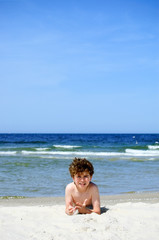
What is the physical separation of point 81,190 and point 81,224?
2.56ft

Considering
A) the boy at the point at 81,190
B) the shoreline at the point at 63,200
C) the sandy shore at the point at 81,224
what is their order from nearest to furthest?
the sandy shore at the point at 81,224, the boy at the point at 81,190, the shoreline at the point at 63,200

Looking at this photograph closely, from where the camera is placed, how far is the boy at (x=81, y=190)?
4.74 m

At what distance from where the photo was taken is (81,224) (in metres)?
4.18

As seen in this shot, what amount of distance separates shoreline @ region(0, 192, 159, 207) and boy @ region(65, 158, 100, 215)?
5.32ft

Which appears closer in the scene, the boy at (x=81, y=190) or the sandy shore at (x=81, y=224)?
the sandy shore at (x=81, y=224)

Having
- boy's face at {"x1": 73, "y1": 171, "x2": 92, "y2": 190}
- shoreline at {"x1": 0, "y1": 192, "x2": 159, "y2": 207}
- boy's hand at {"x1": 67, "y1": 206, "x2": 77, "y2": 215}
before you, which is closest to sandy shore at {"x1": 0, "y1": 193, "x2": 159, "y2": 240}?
boy's hand at {"x1": 67, "y1": 206, "x2": 77, "y2": 215}

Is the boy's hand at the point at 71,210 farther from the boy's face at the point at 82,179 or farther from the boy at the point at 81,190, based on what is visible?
the boy's face at the point at 82,179

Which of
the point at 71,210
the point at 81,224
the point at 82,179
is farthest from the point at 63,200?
the point at 81,224

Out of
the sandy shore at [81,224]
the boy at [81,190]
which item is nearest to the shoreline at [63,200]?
the sandy shore at [81,224]

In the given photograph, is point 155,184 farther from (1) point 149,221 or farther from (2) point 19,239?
(2) point 19,239

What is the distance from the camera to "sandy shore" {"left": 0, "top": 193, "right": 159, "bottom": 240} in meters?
3.84

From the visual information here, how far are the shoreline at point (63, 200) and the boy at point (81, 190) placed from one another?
1.62 m

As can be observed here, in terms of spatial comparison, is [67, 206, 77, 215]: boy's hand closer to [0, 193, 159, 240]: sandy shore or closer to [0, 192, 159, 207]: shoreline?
[0, 193, 159, 240]: sandy shore

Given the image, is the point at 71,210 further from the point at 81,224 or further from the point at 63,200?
the point at 63,200
